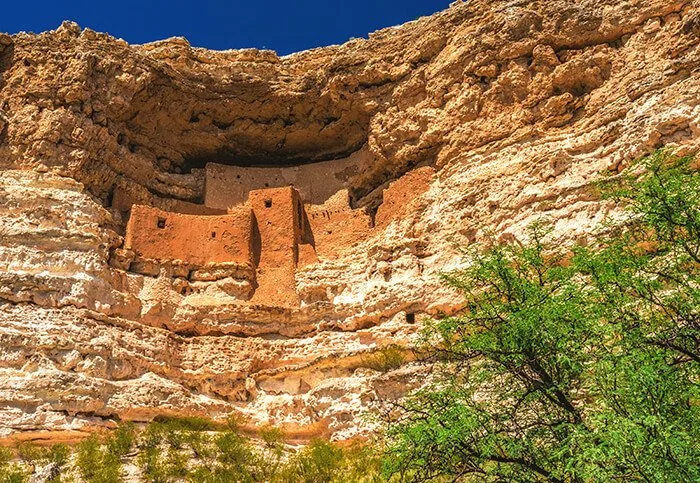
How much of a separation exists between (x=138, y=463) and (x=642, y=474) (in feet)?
28.1

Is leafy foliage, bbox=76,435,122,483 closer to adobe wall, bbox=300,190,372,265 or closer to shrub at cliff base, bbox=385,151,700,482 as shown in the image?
shrub at cliff base, bbox=385,151,700,482

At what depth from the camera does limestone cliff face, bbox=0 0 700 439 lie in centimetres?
1474

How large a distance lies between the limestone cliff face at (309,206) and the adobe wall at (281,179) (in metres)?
0.39

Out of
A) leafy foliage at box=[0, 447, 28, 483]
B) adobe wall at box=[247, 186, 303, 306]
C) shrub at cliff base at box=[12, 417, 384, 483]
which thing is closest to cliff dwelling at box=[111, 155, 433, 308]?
adobe wall at box=[247, 186, 303, 306]

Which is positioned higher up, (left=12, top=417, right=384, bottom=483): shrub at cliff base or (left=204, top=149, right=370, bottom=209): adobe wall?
(left=204, top=149, right=370, bottom=209): adobe wall

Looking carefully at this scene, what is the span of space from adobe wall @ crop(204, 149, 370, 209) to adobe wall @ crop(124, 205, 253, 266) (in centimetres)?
194

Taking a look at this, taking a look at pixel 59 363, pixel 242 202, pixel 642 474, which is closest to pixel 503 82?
pixel 242 202

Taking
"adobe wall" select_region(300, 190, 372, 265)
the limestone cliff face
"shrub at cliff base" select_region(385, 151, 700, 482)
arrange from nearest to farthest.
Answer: "shrub at cliff base" select_region(385, 151, 700, 482) < the limestone cliff face < "adobe wall" select_region(300, 190, 372, 265)

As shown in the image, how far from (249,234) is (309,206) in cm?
245

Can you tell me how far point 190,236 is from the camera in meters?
19.0

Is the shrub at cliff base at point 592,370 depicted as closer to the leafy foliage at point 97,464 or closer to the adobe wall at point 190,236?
the leafy foliage at point 97,464

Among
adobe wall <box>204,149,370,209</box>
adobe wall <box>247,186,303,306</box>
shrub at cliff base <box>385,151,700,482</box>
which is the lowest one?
shrub at cliff base <box>385,151,700,482</box>

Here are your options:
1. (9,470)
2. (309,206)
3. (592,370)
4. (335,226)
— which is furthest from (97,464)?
(309,206)

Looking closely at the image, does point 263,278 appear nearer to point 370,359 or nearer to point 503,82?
point 370,359
